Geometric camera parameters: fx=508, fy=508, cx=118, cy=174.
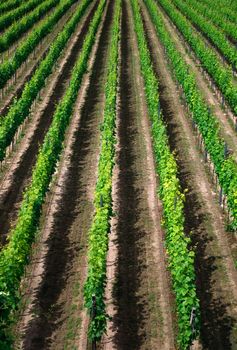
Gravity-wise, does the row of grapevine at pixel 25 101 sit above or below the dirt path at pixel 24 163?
above

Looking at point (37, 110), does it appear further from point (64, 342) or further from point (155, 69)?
point (64, 342)

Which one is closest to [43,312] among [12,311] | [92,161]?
[12,311]

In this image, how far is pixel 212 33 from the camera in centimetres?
5866

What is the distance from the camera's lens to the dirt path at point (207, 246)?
18.2 metres

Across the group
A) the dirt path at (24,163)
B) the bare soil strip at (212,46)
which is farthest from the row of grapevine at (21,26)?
the bare soil strip at (212,46)

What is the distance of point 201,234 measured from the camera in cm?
2342

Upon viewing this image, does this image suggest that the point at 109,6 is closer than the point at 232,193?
No

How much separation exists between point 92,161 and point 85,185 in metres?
3.13

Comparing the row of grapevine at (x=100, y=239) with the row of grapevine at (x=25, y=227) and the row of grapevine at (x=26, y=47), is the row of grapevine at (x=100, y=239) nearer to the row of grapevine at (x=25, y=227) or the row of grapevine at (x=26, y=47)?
the row of grapevine at (x=25, y=227)

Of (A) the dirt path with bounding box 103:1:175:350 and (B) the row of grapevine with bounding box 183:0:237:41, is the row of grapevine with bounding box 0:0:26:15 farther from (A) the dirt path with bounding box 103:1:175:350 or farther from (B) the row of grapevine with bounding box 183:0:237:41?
(A) the dirt path with bounding box 103:1:175:350

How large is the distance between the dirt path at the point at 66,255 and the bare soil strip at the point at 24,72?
26.7 ft

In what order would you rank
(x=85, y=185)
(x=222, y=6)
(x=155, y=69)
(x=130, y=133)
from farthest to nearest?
1. (x=222, y=6)
2. (x=155, y=69)
3. (x=130, y=133)
4. (x=85, y=185)

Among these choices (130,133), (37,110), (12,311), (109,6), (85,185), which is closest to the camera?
(12,311)

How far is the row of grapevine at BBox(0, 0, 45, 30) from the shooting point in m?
70.2
